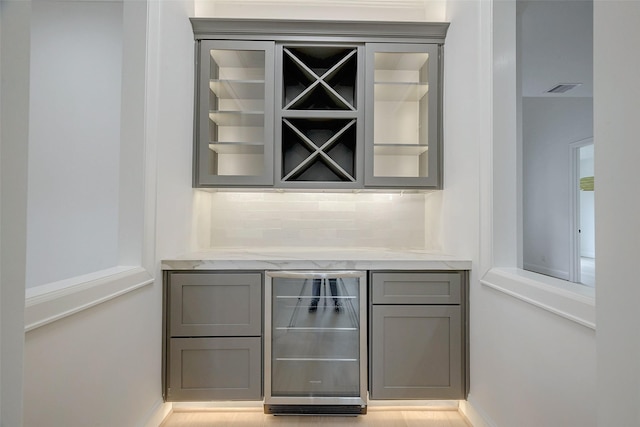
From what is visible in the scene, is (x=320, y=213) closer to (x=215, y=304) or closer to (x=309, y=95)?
(x=309, y=95)

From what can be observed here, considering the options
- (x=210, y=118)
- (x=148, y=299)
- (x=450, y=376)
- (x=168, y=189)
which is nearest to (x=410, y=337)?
(x=450, y=376)

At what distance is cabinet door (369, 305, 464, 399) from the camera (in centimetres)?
190

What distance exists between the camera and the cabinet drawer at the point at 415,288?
1.92 meters

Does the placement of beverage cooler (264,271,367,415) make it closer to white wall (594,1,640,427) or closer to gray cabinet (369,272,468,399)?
gray cabinet (369,272,468,399)

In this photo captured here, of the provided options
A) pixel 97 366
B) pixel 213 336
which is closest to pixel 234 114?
pixel 213 336

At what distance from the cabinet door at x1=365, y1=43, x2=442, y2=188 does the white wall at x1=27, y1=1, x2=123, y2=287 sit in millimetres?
1599

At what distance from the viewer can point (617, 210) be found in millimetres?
603

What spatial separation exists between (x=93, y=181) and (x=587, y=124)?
5.93 meters

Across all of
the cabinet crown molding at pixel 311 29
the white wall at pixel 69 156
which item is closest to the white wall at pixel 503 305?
the cabinet crown molding at pixel 311 29

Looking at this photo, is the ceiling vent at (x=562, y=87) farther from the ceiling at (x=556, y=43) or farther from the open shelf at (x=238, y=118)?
the open shelf at (x=238, y=118)

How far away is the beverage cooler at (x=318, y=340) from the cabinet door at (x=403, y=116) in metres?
0.75

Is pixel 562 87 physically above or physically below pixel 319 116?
above

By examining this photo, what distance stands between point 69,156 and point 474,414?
271cm

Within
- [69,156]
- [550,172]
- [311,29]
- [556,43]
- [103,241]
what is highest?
[556,43]
